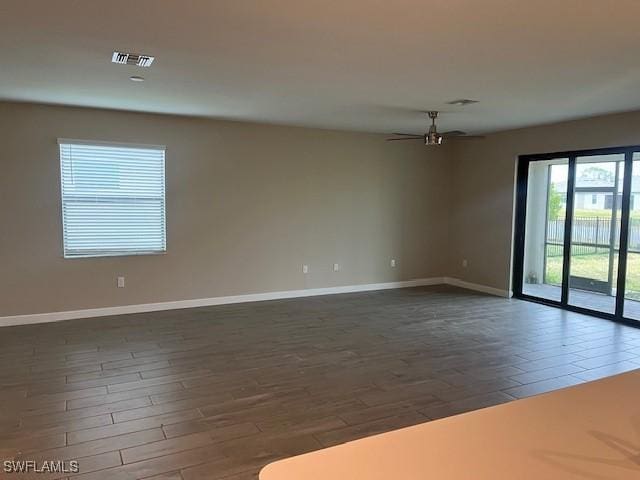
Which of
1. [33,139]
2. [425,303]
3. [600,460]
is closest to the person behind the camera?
[600,460]

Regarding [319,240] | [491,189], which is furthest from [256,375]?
[491,189]

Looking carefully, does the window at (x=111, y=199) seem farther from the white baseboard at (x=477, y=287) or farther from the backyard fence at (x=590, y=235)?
the backyard fence at (x=590, y=235)

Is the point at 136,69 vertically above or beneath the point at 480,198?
above

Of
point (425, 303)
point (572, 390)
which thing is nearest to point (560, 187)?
point (425, 303)

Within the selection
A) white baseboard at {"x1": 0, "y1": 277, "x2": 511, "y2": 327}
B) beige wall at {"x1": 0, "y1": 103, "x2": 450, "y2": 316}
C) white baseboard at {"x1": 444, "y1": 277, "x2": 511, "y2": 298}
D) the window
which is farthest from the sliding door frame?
the window

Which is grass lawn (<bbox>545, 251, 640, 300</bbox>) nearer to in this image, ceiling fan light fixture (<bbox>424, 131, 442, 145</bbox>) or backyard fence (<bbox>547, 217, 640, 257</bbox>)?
backyard fence (<bbox>547, 217, 640, 257</bbox>)

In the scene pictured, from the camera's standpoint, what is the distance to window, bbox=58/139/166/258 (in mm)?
5562

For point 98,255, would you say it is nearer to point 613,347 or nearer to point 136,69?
point 136,69

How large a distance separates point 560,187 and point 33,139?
6.73 meters

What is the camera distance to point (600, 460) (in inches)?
40.0

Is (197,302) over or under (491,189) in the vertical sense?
under

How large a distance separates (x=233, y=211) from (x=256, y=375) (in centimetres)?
306

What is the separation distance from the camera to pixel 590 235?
20.1ft

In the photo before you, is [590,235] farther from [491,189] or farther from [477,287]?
[477,287]
